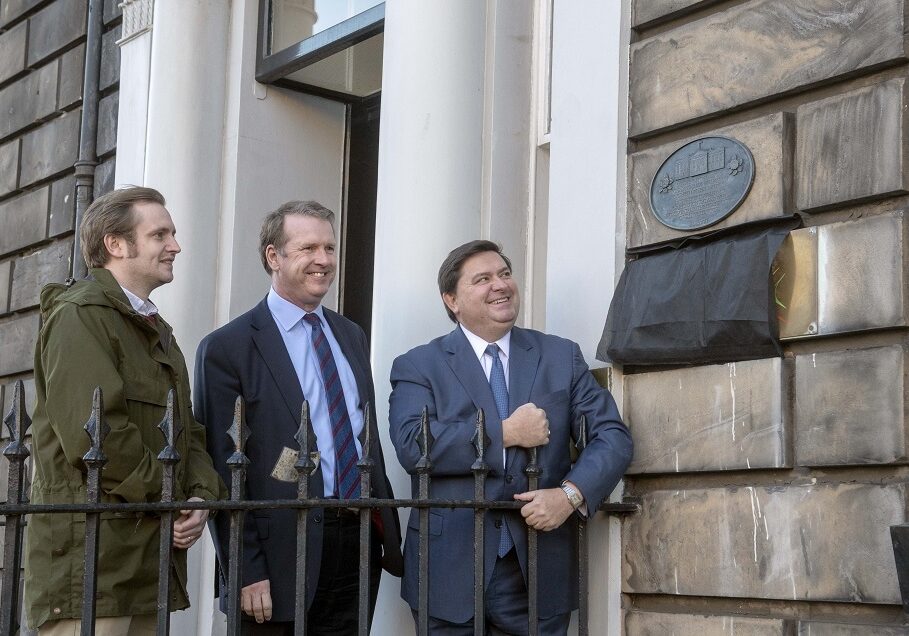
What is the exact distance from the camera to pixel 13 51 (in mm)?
9812

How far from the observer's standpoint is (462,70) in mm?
5422

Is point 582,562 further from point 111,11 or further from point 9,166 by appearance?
point 9,166

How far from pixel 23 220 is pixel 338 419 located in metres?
5.73

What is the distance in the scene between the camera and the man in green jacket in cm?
367

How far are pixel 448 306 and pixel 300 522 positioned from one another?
1.25m

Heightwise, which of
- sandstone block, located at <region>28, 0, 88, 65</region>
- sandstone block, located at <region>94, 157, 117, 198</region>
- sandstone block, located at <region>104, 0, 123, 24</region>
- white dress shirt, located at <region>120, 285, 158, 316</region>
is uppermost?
sandstone block, located at <region>28, 0, 88, 65</region>

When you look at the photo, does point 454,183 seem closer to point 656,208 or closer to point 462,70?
point 462,70

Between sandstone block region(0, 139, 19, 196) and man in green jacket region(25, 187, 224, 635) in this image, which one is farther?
sandstone block region(0, 139, 19, 196)

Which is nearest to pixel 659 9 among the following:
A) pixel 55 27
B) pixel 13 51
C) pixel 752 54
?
pixel 752 54

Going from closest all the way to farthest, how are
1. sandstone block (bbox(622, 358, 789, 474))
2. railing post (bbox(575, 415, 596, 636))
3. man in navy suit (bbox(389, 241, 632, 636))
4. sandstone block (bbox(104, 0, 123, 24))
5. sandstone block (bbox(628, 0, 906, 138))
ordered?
sandstone block (bbox(628, 0, 906, 138)) → sandstone block (bbox(622, 358, 789, 474)) → man in navy suit (bbox(389, 241, 632, 636)) → railing post (bbox(575, 415, 596, 636)) → sandstone block (bbox(104, 0, 123, 24))

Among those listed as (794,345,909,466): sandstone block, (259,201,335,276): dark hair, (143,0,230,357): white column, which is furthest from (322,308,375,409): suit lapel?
(143,0,230,357): white column

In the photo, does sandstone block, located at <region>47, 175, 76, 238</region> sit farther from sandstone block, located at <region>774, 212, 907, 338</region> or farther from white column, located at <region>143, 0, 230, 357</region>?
sandstone block, located at <region>774, 212, 907, 338</region>

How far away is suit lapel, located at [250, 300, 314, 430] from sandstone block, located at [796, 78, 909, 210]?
5.82 feet

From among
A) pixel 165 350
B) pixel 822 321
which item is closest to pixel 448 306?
pixel 165 350
